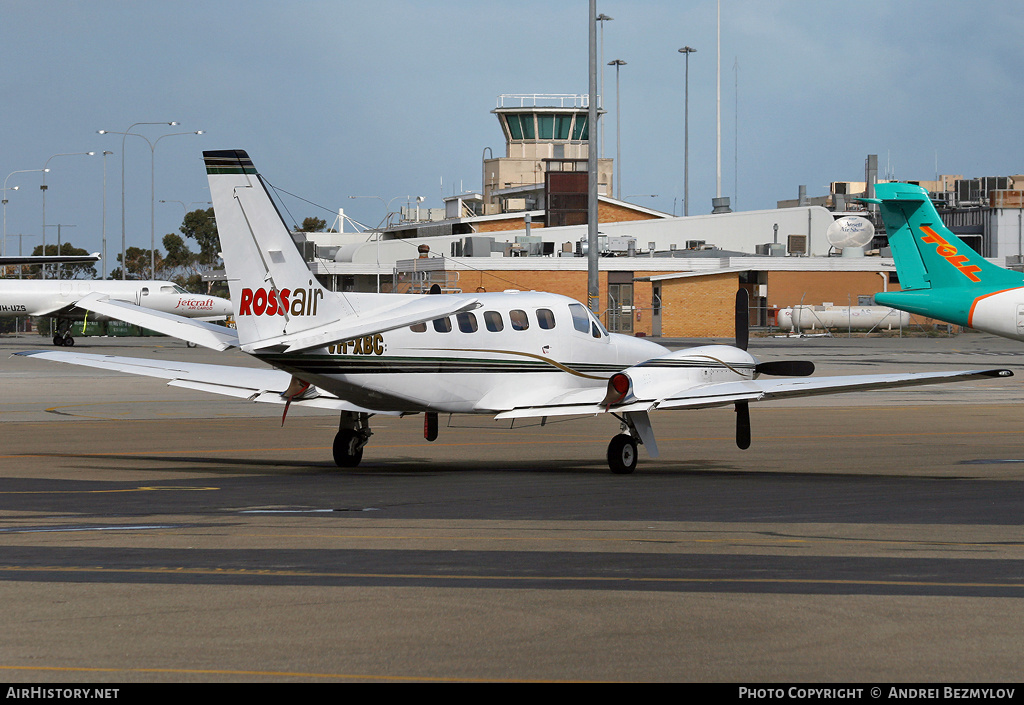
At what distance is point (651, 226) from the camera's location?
108 m

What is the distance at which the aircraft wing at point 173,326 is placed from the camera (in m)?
18.3

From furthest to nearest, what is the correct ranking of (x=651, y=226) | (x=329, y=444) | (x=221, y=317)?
(x=651, y=226), (x=221, y=317), (x=329, y=444)

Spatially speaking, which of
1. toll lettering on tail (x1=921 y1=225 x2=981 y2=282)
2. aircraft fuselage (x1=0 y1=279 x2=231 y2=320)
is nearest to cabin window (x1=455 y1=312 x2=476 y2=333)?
toll lettering on tail (x1=921 y1=225 x2=981 y2=282)

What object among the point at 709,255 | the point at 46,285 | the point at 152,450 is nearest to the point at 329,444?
the point at 152,450

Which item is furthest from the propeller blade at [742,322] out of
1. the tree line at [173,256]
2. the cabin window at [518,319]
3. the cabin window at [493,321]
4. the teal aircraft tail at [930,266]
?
the tree line at [173,256]

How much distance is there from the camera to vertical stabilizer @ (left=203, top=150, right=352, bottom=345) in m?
17.8

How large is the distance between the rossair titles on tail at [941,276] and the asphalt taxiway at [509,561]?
13.8m

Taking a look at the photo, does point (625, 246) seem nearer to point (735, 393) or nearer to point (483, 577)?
point (735, 393)

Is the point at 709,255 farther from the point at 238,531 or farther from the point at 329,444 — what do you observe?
the point at 238,531

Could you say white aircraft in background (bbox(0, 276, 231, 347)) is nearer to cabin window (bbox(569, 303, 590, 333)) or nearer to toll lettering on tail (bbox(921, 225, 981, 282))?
toll lettering on tail (bbox(921, 225, 981, 282))

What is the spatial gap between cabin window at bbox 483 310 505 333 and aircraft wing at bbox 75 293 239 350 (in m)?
3.97

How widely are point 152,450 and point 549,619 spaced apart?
614 inches

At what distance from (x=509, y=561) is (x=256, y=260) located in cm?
832

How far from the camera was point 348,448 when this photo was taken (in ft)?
65.9
